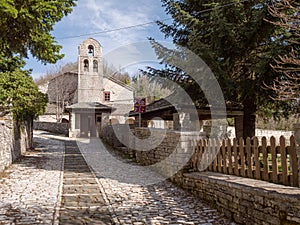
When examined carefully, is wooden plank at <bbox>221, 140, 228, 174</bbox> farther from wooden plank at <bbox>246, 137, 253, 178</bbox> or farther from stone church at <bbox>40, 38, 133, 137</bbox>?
stone church at <bbox>40, 38, 133, 137</bbox>

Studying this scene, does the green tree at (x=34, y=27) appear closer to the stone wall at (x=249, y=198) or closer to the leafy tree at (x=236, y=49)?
the leafy tree at (x=236, y=49)

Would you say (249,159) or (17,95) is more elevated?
(17,95)

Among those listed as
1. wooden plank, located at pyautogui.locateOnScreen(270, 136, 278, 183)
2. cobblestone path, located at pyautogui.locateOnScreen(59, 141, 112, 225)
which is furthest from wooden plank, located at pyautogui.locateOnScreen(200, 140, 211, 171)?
cobblestone path, located at pyautogui.locateOnScreen(59, 141, 112, 225)

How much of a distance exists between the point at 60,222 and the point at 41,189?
228 centimetres

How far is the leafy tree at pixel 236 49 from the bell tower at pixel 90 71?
15922 millimetres

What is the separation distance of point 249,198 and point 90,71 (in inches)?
871

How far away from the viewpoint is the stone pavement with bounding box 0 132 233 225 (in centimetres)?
429

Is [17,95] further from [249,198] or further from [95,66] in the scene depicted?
[95,66]

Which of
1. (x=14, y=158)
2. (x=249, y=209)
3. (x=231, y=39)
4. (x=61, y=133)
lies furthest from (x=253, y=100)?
(x=61, y=133)

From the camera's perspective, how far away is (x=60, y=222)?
4090 millimetres

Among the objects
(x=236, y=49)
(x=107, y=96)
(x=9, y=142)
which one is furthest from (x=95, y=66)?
(x=236, y=49)

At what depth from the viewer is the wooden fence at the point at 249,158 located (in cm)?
391

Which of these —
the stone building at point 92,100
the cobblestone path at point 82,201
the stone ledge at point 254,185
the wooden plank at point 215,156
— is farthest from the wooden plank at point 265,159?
the stone building at point 92,100

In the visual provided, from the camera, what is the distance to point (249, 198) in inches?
154
